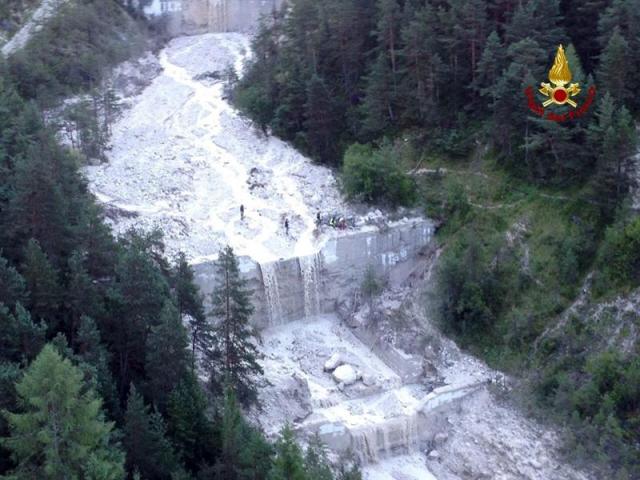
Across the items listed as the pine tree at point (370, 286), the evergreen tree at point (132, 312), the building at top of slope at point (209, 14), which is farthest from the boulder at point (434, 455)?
the building at top of slope at point (209, 14)

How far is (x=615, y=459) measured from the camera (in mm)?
A: 27531

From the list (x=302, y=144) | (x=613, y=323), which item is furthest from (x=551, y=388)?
(x=302, y=144)

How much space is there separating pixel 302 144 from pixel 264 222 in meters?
8.22

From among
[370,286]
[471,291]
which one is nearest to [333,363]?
[370,286]

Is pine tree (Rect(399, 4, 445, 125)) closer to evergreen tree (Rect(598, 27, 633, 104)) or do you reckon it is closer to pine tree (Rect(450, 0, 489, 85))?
pine tree (Rect(450, 0, 489, 85))

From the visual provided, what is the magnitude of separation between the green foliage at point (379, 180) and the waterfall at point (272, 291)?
6160mm

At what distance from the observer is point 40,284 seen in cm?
2483

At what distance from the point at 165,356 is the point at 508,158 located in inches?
802

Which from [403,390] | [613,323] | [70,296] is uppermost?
[70,296]

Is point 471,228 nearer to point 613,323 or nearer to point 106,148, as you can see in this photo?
point 613,323

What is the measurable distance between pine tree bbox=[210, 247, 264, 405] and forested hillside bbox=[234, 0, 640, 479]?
9.78 m

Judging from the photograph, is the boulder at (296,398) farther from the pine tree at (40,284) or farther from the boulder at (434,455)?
the pine tree at (40,284)

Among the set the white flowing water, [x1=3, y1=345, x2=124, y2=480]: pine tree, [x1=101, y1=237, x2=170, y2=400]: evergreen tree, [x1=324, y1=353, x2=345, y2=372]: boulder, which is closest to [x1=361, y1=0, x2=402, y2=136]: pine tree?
the white flowing water

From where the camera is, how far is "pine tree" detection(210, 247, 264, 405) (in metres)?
28.5
